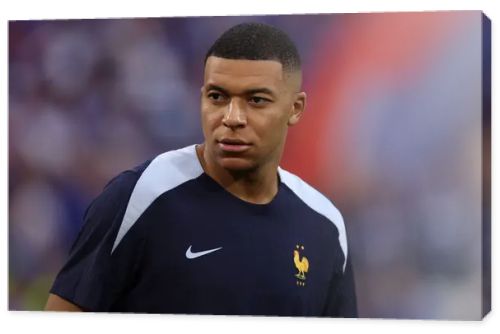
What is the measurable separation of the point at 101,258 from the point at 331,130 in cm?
111

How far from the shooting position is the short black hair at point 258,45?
4.64 m

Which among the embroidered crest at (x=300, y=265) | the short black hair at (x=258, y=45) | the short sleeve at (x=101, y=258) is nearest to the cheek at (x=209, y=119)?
the short black hair at (x=258, y=45)

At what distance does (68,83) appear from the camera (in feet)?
16.1

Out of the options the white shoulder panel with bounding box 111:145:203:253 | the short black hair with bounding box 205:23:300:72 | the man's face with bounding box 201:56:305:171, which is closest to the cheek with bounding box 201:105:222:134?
the man's face with bounding box 201:56:305:171

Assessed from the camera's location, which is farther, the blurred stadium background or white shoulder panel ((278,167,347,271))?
white shoulder panel ((278,167,347,271))

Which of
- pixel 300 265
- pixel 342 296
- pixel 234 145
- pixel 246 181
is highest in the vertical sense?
pixel 234 145

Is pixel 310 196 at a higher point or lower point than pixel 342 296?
higher

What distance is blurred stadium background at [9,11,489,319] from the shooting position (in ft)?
15.0

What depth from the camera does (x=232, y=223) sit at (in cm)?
468

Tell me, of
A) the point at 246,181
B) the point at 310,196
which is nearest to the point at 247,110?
the point at 246,181

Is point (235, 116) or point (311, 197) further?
point (311, 197)

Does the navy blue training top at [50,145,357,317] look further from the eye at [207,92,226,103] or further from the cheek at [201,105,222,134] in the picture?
the eye at [207,92,226,103]

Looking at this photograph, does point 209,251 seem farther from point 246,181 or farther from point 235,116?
point 235,116

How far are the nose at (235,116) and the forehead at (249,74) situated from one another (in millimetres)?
74
